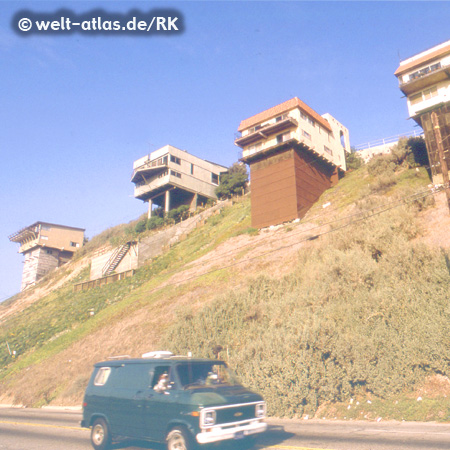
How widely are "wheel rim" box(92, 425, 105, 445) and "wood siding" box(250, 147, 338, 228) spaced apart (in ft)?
104

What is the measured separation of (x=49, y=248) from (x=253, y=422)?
79108mm

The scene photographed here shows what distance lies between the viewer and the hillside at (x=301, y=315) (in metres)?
13.4

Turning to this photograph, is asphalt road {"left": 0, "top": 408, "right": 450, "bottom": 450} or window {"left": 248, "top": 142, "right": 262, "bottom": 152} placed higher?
window {"left": 248, "top": 142, "right": 262, "bottom": 152}

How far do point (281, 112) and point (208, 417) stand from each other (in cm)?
4070

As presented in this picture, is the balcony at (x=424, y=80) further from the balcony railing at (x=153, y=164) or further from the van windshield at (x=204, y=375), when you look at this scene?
the van windshield at (x=204, y=375)

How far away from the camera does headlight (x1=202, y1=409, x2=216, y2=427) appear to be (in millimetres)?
7594

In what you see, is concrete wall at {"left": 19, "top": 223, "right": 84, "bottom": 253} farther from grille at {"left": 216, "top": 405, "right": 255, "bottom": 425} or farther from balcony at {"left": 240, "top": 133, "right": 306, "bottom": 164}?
grille at {"left": 216, "top": 405, "right": 255, "bottom": 425}

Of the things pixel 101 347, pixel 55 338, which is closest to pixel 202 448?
pixel 101 347

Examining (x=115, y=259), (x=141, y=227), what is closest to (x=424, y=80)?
(x=115, y=259)

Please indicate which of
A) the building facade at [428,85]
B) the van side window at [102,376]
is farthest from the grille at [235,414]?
the building facade at [428,85]

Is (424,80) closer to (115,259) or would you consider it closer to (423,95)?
(423,95)

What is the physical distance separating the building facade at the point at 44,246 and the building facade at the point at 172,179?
81.4 feet

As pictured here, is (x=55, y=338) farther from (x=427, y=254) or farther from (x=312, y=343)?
(x=427, y=254)

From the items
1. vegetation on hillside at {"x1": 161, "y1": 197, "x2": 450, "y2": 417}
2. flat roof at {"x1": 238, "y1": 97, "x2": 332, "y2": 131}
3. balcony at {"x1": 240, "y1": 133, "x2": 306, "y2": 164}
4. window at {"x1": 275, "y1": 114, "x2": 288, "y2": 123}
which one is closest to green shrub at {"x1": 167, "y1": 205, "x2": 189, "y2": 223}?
balcony at {"x1": 240, "y1": 133, "x2": 306, "y2": 164}
